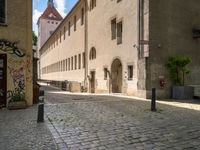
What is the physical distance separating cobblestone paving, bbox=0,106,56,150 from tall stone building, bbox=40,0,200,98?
8.64m

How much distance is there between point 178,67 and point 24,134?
1127 centimetres

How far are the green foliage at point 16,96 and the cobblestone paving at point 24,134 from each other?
2.11 m

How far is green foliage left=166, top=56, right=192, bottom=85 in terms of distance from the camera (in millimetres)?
15684

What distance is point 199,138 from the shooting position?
20.6ft

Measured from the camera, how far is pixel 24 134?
6.73 metres

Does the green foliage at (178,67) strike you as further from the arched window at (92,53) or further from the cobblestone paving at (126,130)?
the arched window at (92,53)

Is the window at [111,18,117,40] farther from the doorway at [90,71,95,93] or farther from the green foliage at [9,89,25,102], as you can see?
the green foliage at [9,89,25,102]

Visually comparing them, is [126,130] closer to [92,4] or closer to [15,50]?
[15,50]

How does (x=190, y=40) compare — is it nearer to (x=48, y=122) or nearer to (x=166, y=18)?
(x=166, y=18)

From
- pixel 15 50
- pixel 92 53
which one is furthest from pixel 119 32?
pixel 15 50

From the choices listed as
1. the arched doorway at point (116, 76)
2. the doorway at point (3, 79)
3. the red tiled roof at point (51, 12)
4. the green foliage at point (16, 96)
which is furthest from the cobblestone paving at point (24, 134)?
the red tiled roof at point (51, 12)

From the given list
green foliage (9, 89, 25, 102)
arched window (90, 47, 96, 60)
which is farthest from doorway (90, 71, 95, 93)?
green foliage (9, 89, 25, 102)

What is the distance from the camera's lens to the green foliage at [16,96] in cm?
1144

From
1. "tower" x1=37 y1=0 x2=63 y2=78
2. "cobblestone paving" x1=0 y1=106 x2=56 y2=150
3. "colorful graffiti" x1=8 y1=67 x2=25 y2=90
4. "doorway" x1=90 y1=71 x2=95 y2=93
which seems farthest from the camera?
"tower" x1=37 y1=0 x2=63 y2=78
